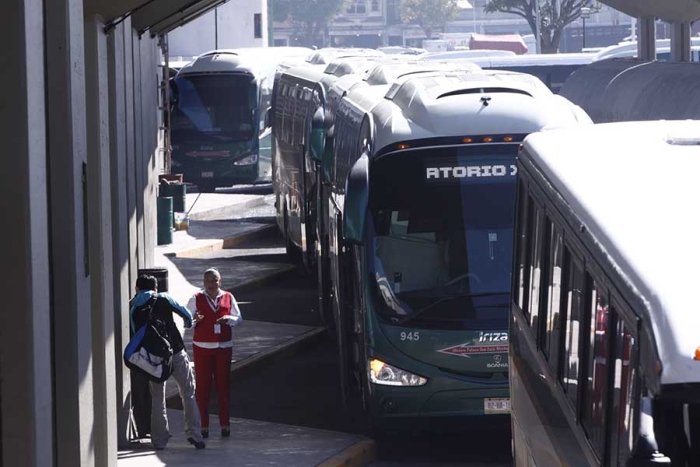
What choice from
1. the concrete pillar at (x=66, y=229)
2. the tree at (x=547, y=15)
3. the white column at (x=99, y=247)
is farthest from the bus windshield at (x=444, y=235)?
the tree at (x=547, y=15)

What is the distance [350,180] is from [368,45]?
134m

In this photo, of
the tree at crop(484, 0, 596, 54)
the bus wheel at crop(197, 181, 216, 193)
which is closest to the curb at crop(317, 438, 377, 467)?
the bus wheel at crop(197, 181, 216, 193)

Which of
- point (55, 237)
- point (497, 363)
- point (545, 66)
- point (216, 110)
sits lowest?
point (497, 363)

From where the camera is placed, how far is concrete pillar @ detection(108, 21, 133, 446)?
38.8 feet

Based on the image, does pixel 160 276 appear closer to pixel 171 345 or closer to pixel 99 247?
pixel 171 345

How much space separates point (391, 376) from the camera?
12.0m

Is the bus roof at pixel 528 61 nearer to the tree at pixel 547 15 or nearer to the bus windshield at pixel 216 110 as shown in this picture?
the bus windshield at pixel 216 110

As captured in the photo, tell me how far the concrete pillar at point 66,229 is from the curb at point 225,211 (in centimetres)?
2206

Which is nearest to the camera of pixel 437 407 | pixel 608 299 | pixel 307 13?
pixel 608 299

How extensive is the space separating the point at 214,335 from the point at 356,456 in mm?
1700

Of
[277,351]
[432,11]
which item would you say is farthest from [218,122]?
[432,11]

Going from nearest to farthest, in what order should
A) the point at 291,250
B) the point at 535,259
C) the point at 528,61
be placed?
1. the point at 535,259
2. the point at 291,250
3. the point at 528,61

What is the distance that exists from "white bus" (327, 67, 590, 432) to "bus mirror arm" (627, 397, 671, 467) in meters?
7.37

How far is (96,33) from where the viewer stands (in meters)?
10.1
